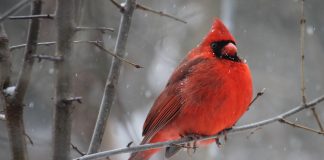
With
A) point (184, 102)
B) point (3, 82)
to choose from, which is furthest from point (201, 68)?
point (3, 82)

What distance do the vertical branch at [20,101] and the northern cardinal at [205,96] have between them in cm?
127

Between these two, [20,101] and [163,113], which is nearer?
[20,101]

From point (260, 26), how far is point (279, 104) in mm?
1407

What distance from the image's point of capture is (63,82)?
6.63 feet

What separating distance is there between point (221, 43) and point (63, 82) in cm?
156

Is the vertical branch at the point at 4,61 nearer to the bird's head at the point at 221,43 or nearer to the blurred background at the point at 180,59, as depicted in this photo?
the bird's head at the point at 221,43

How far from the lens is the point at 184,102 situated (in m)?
3.38

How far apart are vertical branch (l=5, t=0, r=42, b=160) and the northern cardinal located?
127 centimetres

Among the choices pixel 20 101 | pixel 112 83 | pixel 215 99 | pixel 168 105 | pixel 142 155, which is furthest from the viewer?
pixel 168 105

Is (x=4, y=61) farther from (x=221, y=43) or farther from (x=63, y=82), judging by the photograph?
(x=221, y=43)

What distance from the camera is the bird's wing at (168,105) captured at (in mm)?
3408

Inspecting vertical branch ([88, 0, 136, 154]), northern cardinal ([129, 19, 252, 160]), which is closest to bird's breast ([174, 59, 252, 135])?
northern cardinal ([129, 19, 252, 160])

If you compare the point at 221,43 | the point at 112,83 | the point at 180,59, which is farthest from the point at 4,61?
the point at 180,59

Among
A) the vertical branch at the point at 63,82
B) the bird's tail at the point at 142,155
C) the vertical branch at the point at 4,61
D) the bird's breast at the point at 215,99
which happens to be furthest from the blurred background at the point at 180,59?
the vertical branch at the point at 63,82
